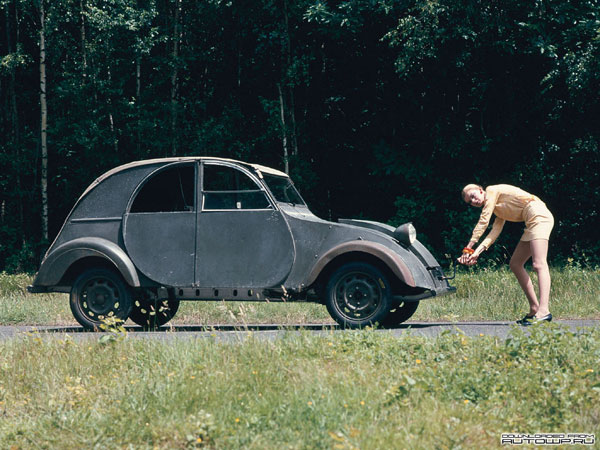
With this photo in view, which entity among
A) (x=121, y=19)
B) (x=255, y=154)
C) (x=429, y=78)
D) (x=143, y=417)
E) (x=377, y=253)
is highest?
(x=121, y=19)

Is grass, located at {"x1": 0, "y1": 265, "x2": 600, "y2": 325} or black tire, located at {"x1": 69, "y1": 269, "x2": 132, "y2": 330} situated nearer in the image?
black tire, located at {"x1": 69, "y1": 269, "x2": 132, "y2": 330}

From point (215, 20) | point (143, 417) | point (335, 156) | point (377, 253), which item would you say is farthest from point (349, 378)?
point (215, 20)

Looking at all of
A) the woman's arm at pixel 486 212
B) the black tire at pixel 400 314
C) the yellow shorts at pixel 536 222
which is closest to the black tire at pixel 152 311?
the black tire at pixel 400 314

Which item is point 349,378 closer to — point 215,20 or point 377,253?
point 377,253

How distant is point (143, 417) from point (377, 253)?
3807 mm

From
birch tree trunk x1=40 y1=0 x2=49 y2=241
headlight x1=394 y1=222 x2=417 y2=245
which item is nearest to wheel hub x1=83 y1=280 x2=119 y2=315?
headlight x1=394 y1=222 x2=417 y2=245

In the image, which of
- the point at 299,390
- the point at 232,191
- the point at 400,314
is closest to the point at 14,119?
the point at 232,191

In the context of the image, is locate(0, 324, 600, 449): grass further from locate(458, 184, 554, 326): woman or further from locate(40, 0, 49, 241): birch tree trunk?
locate(40, 0, 49, 241): birch tree trunk

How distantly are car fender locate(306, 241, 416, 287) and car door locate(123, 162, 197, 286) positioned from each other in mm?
1508

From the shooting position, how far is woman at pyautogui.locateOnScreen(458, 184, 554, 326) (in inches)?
338

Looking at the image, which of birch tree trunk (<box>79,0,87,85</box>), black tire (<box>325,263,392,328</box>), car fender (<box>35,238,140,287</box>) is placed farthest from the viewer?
birch tree trunk (<box>79,0,87,85</box>)

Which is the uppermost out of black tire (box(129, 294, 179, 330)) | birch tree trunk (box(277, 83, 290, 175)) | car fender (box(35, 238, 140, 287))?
birch tree trunk (box(277, 83, 290, 175))

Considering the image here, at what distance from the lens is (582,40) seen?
56.3ft

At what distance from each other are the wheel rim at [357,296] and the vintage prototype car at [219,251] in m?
0.01
